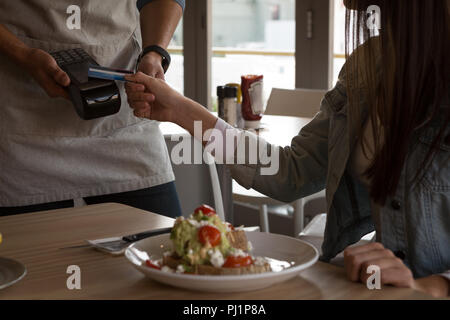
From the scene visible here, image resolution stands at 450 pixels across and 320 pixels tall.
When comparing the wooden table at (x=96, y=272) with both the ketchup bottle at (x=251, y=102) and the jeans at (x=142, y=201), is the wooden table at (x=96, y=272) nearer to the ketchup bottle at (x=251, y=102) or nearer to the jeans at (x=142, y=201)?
the jeans at (x=142, y=201)

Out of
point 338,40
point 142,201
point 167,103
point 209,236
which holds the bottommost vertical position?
point 142,201

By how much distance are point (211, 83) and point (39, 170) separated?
3.03 m

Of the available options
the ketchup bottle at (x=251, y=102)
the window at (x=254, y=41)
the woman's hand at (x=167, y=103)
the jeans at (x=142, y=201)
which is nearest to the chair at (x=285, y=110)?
the ketchup bottle at (x=251, y=102)

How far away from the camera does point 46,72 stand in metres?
1.34

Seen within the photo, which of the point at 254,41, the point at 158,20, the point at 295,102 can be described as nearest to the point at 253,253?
the point at 158,20

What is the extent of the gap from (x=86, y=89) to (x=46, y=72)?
9 centimetres

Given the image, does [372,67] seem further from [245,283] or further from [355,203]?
[245,283]

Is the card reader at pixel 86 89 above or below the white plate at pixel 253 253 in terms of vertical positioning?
above

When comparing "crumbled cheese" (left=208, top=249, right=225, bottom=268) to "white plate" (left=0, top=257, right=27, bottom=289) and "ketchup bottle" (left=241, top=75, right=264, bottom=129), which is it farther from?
"ketchup bottle" (left=241, top=75, right=264, bottom=129)

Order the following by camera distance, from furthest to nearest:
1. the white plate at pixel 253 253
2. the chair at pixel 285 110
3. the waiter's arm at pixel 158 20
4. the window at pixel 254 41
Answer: the window at pixel 254 41, the chair at pixel 285 110, the waiter's arm at pixel 158 20, the white plate at pixel 253 253

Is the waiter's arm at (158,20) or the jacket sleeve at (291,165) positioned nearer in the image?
the jacket sleeve at (291,165)

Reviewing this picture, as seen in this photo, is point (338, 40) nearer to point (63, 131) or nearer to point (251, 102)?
point (251, 102)

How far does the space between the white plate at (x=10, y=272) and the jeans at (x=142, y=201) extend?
20.8 inches

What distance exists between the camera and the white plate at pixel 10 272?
2.74ft
